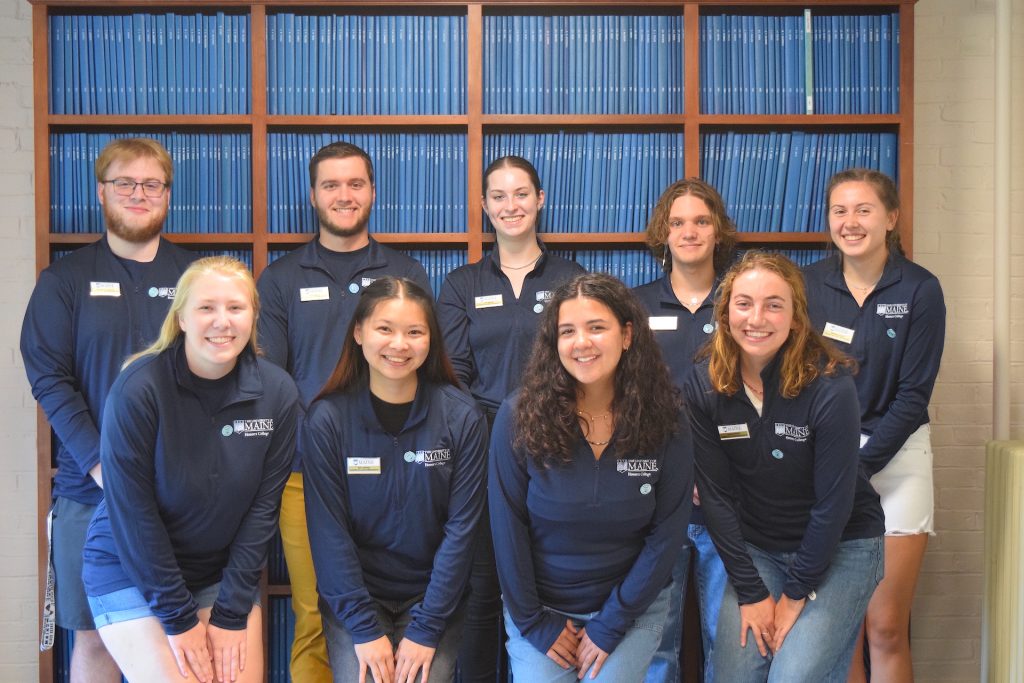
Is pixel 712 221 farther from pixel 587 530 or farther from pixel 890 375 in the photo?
pixel 587 530

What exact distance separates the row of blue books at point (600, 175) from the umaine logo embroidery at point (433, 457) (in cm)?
130

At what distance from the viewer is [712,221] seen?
10.6 ft

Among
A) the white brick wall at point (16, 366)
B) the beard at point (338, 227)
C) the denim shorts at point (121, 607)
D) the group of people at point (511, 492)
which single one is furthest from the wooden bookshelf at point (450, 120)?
the denim shorts at point (121, 607)

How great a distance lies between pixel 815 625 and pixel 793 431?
1.73 feet

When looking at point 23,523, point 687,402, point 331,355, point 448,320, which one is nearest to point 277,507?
point 331,355

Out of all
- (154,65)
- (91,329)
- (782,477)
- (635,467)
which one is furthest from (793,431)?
(154,65)

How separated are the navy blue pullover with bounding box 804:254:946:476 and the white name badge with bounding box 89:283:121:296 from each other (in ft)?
7.98

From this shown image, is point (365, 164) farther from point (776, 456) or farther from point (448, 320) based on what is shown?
point (776, 456)

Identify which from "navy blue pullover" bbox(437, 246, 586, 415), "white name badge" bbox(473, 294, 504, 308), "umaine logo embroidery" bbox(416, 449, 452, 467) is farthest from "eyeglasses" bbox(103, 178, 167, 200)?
"umaine logo embroidery" bbox(416, 449, 452, 467)

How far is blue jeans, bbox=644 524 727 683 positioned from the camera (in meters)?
2.73

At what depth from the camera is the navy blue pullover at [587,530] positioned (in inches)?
95.5

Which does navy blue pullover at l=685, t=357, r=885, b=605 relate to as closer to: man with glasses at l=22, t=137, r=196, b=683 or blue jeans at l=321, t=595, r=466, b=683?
blue jeans at l=321, t=595, r=466, b=683

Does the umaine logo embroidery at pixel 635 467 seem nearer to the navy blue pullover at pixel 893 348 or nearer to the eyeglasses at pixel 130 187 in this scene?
the navy blue pullover at pixel 893 348

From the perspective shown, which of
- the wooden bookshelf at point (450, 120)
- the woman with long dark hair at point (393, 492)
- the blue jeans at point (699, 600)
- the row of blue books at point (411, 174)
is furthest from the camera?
the row of blue books at point (411, 174)
